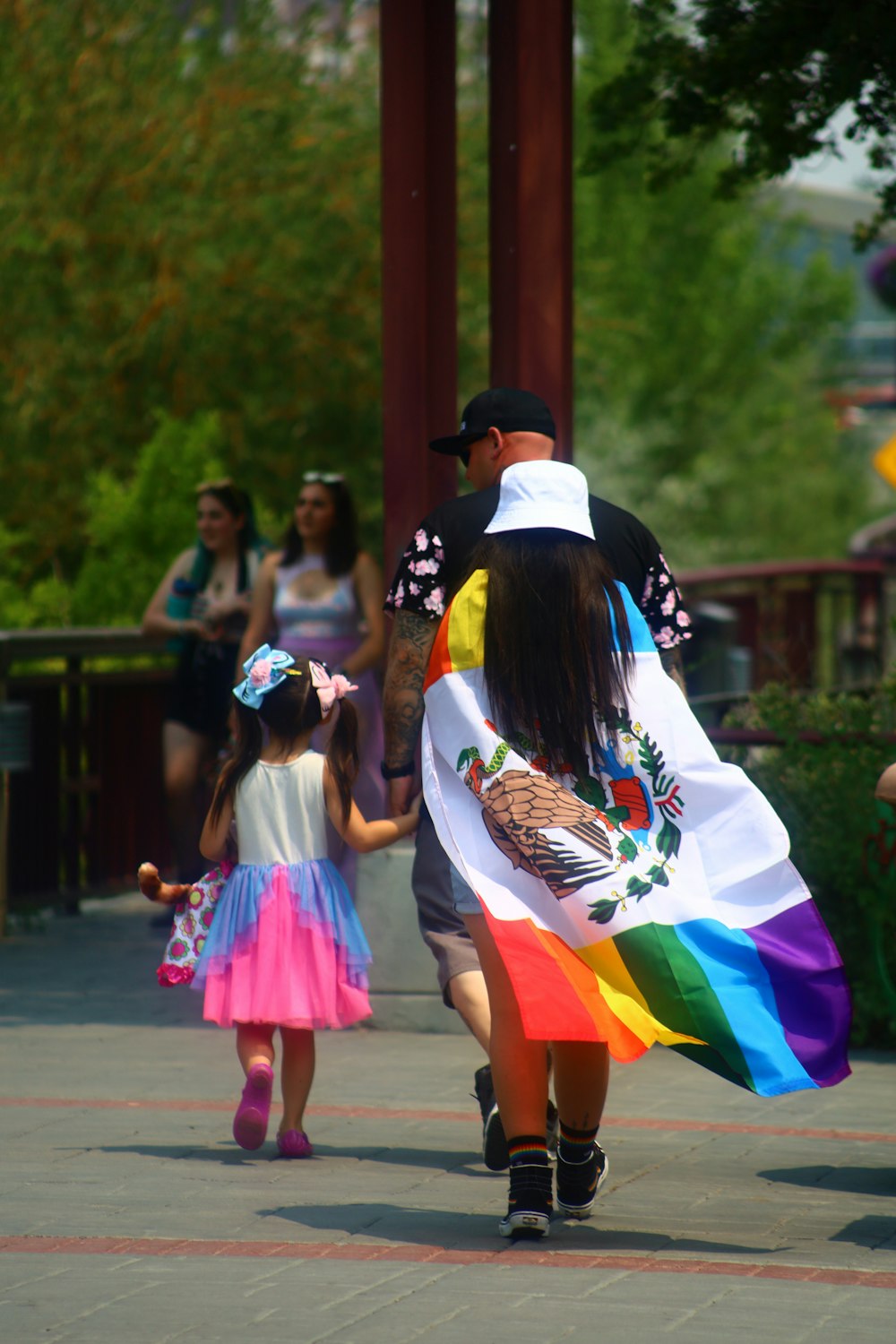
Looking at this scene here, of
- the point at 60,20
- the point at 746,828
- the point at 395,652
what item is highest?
the point at 60,20

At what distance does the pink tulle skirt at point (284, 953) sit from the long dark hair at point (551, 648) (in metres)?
1.16

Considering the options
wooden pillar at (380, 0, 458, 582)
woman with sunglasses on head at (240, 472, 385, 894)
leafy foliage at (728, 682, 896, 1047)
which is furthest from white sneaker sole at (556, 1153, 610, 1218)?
woman with sunglasses on head at (240, 472, 385, 894)

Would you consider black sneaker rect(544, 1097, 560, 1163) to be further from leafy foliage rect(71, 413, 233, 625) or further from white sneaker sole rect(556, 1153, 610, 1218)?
leafy foliage rect(71, 413, 233, 625)

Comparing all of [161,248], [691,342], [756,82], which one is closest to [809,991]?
[756,82]

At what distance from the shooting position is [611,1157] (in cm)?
554

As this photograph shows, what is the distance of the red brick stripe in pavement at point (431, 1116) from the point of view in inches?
231

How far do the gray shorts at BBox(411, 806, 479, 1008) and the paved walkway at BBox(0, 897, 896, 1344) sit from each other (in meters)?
0.52

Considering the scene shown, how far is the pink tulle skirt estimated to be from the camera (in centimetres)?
550

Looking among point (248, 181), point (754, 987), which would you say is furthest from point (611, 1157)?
point (248, 181)

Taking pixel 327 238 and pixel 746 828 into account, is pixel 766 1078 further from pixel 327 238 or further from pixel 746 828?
pixel 327 238

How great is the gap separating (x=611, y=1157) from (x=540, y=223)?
3.47 meters

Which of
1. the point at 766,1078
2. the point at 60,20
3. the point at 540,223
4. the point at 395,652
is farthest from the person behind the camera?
the point at 60,20

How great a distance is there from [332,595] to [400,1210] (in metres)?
3.68

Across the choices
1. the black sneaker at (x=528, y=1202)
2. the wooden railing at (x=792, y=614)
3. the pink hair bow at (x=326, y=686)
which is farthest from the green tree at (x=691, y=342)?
the black sneaker at (x=528, y=1202)
